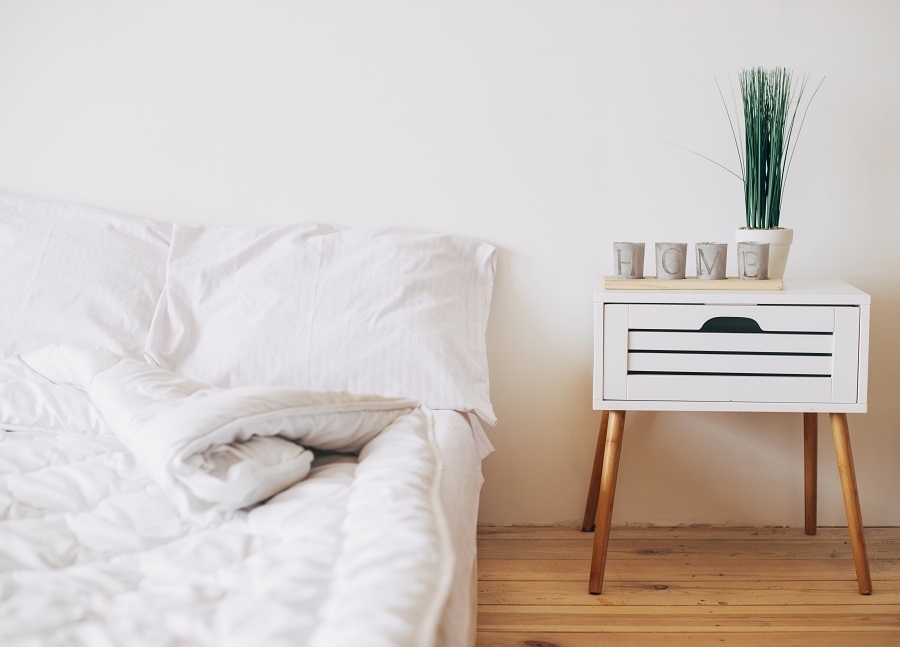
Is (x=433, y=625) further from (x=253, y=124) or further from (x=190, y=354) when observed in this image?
(x=253, y=124)

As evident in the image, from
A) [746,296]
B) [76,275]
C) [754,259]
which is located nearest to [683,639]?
[746,296]

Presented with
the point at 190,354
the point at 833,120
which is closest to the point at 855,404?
the point at 833,120

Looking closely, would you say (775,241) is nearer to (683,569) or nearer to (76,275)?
(683,569)

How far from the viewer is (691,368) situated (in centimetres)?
174

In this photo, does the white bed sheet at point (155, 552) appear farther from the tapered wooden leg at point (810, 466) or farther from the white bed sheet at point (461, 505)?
the tapered wooden leg at point (810, 466)

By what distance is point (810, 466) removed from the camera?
2016 mm

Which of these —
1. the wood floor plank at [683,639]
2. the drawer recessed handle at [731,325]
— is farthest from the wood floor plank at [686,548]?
the drawer recessed handle at [731,325]

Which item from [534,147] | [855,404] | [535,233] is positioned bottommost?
[855,404]

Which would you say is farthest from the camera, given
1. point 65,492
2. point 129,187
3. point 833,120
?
point 129,187

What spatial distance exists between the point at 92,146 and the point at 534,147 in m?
1.12

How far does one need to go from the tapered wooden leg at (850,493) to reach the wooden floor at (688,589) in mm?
68

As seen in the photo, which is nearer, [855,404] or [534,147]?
[855,404]

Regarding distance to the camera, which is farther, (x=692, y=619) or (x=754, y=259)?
(x=754, y=259)

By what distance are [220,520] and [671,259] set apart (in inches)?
44.6
